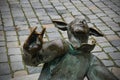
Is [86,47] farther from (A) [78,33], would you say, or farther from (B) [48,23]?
(B) [48,23]

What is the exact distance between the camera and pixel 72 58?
Result: 83.7 inches

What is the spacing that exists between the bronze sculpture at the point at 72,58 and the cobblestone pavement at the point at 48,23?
92.6 inches

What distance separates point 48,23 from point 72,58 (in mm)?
4401

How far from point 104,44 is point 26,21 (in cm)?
212

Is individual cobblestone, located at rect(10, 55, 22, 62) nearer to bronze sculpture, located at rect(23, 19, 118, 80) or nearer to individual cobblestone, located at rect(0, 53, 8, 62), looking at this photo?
individual cobblestone, located at rect(0, 53, 8, 62)

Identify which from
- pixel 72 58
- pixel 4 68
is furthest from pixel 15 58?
pixel 72 58

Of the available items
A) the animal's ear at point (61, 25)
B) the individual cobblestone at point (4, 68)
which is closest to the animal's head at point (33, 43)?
the animal's ear at point (61, 25)

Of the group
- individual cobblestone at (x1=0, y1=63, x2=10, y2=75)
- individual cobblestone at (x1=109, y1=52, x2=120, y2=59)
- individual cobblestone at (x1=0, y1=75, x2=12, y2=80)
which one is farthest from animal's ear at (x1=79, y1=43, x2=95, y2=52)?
individual cobblestone at (x1=109, y1=52, x2=120, y2=59)

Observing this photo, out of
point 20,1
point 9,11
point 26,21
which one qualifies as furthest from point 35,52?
point 20,1

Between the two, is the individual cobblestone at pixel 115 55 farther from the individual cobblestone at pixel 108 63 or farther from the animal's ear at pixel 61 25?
the animal's ear at pixel 61 25

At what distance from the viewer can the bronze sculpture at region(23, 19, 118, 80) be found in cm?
203

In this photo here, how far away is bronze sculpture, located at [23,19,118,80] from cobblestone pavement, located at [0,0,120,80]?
2352mm

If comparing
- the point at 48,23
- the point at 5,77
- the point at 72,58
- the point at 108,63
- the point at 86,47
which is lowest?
the point at 48,23

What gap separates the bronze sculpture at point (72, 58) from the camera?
203cm
